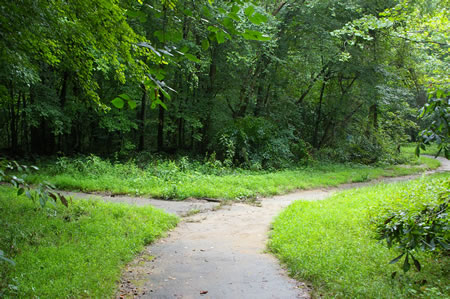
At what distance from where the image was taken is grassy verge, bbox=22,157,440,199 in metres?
10.2

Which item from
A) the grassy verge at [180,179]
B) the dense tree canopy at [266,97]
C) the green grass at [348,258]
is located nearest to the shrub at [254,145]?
the dense tree canopy at [266,97]

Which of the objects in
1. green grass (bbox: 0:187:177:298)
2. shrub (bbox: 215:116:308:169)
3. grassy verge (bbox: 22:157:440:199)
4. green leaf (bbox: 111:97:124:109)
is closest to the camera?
green leaf (bbox: 111:97:124:109)

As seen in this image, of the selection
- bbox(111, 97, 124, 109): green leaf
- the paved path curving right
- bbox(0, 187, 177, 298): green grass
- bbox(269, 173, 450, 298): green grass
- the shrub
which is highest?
bbox(111, 97, 124, 109): green leaf

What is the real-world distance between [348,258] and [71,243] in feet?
14.1

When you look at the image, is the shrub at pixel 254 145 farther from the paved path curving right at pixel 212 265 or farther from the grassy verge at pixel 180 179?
the paved path curving right at pixel 212 265

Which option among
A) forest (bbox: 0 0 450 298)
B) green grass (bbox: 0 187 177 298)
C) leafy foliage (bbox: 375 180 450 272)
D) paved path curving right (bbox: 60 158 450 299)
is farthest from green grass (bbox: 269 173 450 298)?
green grass (bbox: 0 187 177 298)

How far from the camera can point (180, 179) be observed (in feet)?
37.5

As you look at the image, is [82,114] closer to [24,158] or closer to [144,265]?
[24,158]

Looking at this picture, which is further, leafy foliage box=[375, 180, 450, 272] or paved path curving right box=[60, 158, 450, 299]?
paved path curving right box=[60, 158, 450, 299]

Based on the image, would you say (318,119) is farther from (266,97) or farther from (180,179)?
(180,179)

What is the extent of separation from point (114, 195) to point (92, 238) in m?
4.50

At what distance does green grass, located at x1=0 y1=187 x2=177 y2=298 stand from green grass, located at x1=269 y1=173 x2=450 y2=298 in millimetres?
2536

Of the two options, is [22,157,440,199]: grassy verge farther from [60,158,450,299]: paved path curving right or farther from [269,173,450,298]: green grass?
[269,173,450,298]: green grass

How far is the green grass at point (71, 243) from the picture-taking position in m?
3.87
